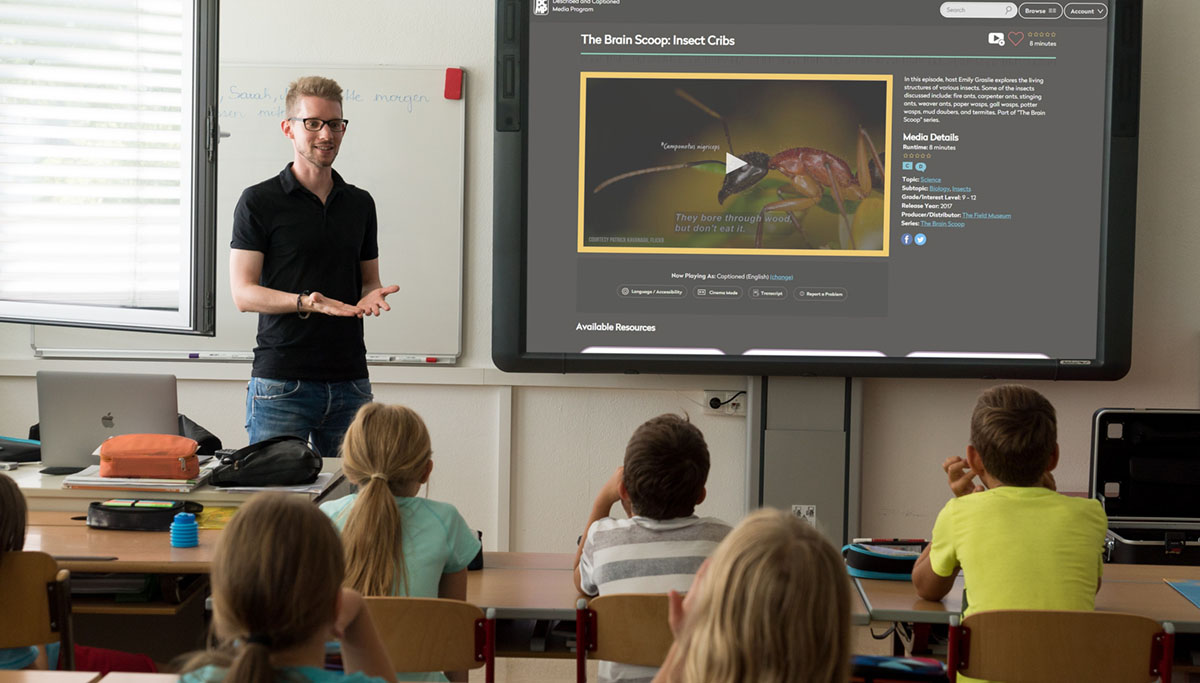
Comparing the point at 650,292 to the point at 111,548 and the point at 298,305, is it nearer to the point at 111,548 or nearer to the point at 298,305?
the point at 298,305

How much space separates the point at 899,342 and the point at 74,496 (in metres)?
2.86

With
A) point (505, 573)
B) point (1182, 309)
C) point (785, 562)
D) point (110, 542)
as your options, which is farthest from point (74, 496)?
point (1182, 309)

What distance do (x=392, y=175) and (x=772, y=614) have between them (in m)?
3.56

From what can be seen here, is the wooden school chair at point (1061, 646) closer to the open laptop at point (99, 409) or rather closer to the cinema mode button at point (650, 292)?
the open laptop at point (99, 409)

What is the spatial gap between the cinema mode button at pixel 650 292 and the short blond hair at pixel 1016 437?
1996mm

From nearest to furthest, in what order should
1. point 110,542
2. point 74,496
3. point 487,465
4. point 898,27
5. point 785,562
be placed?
point 785,562 < point 110,542 < point 74,496 < point 898,27 < point 487,465

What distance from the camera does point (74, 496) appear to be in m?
2.90

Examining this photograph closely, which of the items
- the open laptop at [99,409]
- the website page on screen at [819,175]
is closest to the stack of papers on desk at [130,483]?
the open laptop at [99,409]

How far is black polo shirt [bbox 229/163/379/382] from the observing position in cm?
340

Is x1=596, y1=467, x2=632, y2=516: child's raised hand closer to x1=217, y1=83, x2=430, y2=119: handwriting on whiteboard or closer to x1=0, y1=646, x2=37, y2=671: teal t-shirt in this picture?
x1=0, y1=646, x2=37, y2=671: teal t-shirt

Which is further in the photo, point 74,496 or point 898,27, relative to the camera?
point 898,27

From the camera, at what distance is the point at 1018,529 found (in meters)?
2.28

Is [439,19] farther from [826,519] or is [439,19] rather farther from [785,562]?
[785,562]

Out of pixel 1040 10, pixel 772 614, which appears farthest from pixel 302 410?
pixel 1040 10
